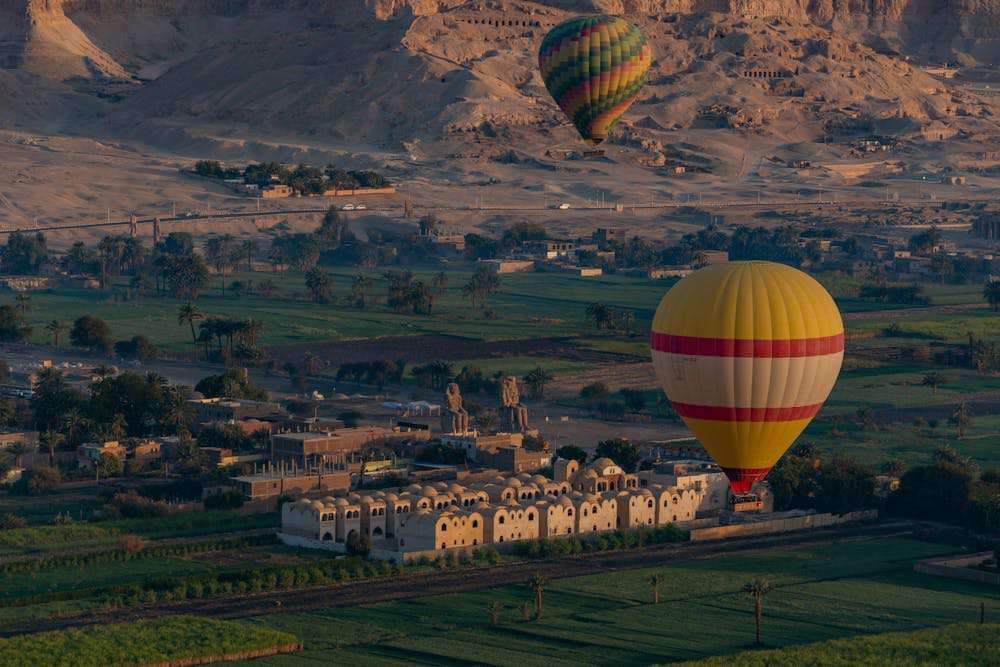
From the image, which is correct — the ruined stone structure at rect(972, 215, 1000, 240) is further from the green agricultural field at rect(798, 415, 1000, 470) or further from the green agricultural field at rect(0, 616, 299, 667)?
the green agricultural field at rect(0, 616, 299, 667)

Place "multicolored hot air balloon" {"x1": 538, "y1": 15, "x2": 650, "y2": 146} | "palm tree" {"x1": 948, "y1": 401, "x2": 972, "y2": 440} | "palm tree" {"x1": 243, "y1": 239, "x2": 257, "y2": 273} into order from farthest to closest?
"palm tree" {"x1": 243, "y1": 239, "x2": 257, "y2": 273}, "multicolored hot air balloon" {"x1": 538, "y1": 15, "x2": 650, "y2": 146}, "palm tree" {"x1": 948, "y1": 401, "x2": 972, "y2": 440}

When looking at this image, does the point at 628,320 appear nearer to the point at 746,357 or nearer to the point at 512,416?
the point at 512,416

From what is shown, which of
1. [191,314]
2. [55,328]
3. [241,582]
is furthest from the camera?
[55,328]

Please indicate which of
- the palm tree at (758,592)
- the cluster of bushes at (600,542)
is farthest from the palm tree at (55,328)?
the palm tree at (758,592)

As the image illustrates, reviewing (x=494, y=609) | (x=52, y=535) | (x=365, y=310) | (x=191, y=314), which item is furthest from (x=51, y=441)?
(x=365, y=310)

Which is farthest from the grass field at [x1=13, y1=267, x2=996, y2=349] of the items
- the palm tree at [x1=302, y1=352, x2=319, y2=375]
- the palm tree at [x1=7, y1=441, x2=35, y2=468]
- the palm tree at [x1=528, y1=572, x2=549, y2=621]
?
the palm tree at [x1=528, y1=572, x2=549, y2=621]

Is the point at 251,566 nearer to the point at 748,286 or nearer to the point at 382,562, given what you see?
the point at 382,562
